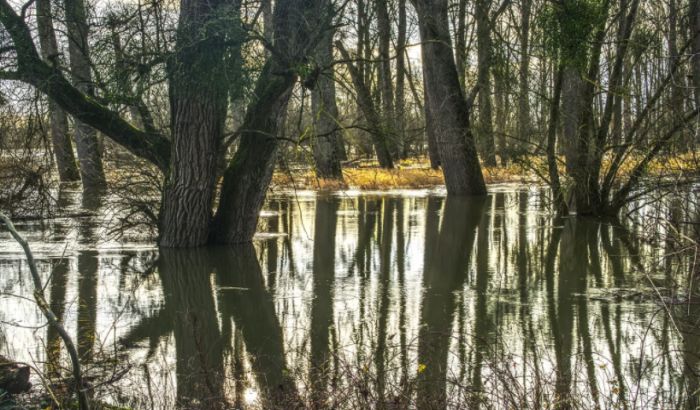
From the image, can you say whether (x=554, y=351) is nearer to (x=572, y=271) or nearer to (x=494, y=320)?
(x=494, y=320)

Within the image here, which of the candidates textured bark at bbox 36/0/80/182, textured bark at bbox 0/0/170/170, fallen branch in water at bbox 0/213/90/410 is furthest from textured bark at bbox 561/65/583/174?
fallen branch in water at bbox 0/213/90/410

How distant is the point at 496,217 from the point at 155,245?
276 inches

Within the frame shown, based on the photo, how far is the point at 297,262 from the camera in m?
12.9

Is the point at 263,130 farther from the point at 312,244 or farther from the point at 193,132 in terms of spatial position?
the point at 312,244

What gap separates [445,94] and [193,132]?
9806 millimetres

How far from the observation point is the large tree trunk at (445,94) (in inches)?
848

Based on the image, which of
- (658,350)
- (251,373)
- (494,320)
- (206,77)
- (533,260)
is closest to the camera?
(251,373)

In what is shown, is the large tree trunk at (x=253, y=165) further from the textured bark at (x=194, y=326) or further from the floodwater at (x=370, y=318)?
the textured bark at (x=194, y=326)

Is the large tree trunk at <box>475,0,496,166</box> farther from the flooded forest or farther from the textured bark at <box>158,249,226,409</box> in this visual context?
the textured bark at <box>158,249,226,409</box>

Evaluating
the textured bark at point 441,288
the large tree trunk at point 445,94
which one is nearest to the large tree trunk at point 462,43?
the large tree trunk at point 445,94

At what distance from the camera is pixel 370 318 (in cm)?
884

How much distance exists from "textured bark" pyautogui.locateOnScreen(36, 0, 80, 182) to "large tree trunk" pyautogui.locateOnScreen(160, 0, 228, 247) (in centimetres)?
195

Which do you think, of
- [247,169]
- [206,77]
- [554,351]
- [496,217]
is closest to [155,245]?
[247,169]

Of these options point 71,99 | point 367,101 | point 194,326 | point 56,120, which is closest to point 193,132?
point 71,99
